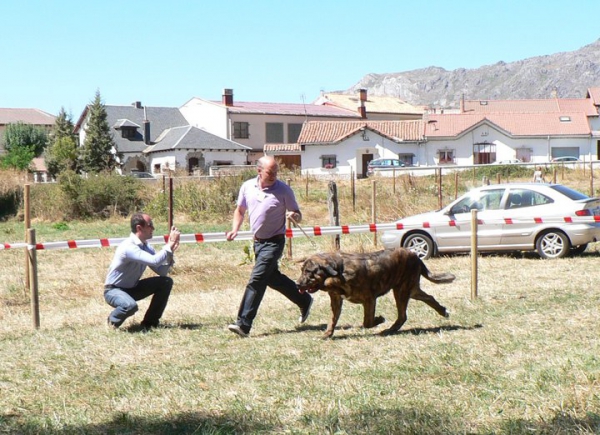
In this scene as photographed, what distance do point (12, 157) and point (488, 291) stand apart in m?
61.8

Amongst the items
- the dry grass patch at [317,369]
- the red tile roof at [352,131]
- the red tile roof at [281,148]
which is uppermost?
the red tile roof at [352,131]

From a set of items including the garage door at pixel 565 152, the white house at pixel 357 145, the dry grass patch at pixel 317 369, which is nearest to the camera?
the dry grass patch at pixel 317 369

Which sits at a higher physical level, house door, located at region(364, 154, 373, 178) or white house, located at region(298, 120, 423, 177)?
white house, located at region(298, 120, 423, 177)

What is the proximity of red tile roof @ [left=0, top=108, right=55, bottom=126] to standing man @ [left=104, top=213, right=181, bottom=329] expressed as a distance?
279 feet

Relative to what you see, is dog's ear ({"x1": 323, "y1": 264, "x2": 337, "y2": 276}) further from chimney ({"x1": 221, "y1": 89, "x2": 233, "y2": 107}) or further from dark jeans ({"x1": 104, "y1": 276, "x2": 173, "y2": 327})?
chimney ({"x1": 221, "y1": 89, "x2": 233, "y2": 107})

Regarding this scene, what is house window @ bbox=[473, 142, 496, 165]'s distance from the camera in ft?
190

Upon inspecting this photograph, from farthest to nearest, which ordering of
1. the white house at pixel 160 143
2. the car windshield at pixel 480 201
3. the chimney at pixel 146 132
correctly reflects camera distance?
the chimney at pixel 146 132 → the white house at pixel 160 143 → the car windshield at pixel 480 201

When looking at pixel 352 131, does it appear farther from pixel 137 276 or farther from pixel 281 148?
pixel 137 276

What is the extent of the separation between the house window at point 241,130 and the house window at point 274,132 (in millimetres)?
2206

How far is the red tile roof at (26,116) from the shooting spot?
292 feet

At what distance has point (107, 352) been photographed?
7.26 meters

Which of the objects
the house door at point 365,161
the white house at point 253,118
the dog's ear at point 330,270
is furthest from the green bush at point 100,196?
the white house at point 253,118

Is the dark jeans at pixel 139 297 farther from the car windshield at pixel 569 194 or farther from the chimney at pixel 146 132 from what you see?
the chimney at pixel 146 132

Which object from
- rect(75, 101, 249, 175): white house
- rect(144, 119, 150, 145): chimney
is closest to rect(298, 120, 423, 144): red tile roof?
rect(75, 101, 249, 175): white house
